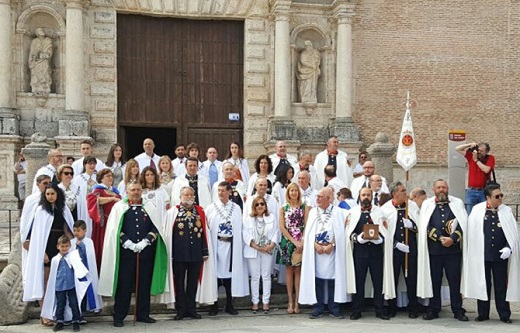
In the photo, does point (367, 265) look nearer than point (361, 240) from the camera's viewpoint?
No

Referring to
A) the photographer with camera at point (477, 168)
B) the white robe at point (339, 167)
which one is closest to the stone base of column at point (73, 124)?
the white robe at point (339, 167)

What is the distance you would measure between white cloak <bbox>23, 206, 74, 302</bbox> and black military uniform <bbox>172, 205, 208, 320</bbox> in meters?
1.69

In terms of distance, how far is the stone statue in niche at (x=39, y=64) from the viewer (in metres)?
16.7

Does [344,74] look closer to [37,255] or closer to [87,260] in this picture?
[87,260]

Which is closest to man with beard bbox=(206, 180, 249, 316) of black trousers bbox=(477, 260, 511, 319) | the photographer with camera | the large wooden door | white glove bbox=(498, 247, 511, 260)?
black trousers bbox=(477, 260, 511, 319)

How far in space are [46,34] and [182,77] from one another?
11.7 ft

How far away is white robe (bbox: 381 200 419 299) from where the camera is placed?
9.46m

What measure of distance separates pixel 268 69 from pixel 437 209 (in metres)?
9.45

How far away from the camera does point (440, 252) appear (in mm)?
9484

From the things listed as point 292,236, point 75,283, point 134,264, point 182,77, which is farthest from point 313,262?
point 182,77

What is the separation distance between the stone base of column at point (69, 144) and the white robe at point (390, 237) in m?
8.88

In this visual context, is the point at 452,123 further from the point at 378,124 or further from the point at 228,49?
the point at 228,49

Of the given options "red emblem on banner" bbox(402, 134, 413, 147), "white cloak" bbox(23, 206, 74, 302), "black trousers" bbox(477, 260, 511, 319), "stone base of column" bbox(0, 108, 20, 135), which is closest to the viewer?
"white cloak" bbox(23, 206, 74, 302)

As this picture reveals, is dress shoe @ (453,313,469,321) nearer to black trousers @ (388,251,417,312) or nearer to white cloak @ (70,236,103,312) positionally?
black trousers @ (388,251,417,312)
